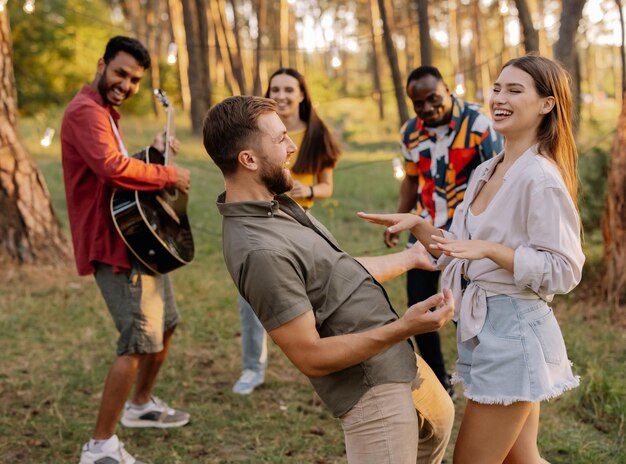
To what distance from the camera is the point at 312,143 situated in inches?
179

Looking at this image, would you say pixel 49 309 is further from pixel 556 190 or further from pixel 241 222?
pixel 556 190

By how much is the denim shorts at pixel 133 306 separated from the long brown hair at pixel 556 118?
2106 mm

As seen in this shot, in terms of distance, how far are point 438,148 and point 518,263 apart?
6.39 feet

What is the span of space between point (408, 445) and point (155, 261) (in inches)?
73.3

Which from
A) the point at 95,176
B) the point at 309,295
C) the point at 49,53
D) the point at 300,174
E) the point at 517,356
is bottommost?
the point at 517,356

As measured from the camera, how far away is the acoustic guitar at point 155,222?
3.57 metres

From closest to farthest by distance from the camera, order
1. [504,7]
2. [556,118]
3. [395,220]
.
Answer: [556,118], [395,220], [504,7]

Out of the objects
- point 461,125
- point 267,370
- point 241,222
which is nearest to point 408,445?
point 241,222

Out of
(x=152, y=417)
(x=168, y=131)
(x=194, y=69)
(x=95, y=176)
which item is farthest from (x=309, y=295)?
(x=194, y=69)

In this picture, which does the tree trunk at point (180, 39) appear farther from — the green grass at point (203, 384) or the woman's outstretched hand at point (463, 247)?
the woman's outstretched hand at point (463, 247)

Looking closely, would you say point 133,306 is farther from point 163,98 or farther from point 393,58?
point 393,58

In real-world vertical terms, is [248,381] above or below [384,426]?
below

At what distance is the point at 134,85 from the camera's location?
374 cm

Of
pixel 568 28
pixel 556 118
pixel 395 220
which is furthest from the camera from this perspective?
pixel 568 28
